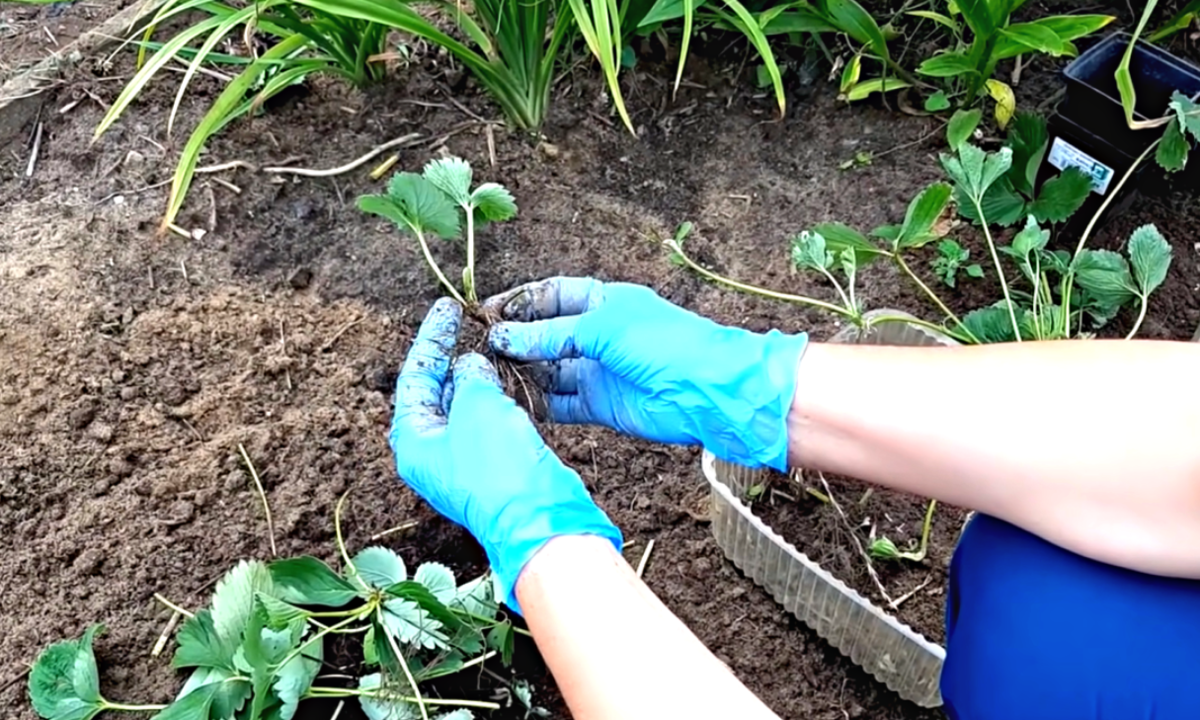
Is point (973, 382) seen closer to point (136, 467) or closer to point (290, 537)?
point (290, 537)

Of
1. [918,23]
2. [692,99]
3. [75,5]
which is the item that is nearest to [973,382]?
[692,99]

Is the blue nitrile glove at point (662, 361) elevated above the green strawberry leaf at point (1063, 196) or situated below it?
below

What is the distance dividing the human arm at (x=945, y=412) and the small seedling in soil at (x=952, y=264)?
0.52 meters

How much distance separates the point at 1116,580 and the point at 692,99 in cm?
102

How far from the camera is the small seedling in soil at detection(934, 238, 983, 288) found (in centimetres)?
142

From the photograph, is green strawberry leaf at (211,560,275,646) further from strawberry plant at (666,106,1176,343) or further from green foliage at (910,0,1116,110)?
green foliage at (910,0,1116,110)

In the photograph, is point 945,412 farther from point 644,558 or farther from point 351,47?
point 351,47

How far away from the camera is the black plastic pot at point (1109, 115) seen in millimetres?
1413

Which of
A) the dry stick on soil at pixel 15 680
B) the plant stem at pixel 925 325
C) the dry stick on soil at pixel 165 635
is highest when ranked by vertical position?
the plant stem at pixel 925 325

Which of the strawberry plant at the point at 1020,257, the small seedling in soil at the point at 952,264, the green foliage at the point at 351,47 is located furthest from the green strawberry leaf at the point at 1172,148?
the green foliage at the point at 351,47

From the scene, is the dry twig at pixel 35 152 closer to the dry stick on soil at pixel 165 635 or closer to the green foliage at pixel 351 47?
the green foliage at pixel 351 47

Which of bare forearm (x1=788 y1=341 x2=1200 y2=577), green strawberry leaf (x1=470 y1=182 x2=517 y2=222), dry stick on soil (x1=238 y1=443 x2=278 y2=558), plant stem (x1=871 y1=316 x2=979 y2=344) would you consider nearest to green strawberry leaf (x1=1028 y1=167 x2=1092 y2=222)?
plant stem (x1=871 y1=316 x2=979 y2=344)

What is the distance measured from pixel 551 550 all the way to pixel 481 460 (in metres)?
0.13

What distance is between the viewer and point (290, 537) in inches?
46.4
